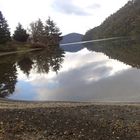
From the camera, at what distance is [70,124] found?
1791 cm

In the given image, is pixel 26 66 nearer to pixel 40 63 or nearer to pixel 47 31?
pixel 40 63

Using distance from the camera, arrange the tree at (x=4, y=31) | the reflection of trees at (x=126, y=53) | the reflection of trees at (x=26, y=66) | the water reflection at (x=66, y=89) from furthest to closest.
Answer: the tree at (x=4, y=31) → the reflection of trees at (x=126, y=53) → the reflection of trees at (x=26, y=66) → the water reflection at (x=66, y=89)

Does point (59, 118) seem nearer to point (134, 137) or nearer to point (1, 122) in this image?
point (1, 122)

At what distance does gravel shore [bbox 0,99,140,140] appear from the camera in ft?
54.2

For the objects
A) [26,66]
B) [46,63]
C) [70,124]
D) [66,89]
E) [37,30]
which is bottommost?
[70,124]

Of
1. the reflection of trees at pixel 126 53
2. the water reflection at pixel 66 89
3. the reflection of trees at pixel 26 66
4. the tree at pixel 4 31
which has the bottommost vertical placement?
the water reflection at pixel 66 89

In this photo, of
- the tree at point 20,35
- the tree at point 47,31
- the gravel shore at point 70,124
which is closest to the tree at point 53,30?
the tree at point 47,31

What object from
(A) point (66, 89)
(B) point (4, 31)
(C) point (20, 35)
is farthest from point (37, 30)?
(A) point (66, 89)

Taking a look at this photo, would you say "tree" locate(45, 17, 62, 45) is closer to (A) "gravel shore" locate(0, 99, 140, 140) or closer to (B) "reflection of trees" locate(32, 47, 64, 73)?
(B) "reflection of trees" locate(32, 47, 64, 73)

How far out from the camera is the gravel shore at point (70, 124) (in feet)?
54.2

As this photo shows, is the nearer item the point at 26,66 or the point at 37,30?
the point at 26,66

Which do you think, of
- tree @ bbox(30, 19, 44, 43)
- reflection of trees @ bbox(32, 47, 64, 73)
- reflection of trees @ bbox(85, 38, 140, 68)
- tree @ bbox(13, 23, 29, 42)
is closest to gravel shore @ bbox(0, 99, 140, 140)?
reflection of trees @ bbox(85, 38, 140, 68)

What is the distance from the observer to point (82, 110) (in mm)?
21297

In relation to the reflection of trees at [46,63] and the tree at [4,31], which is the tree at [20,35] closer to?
the tree at [4,31]
